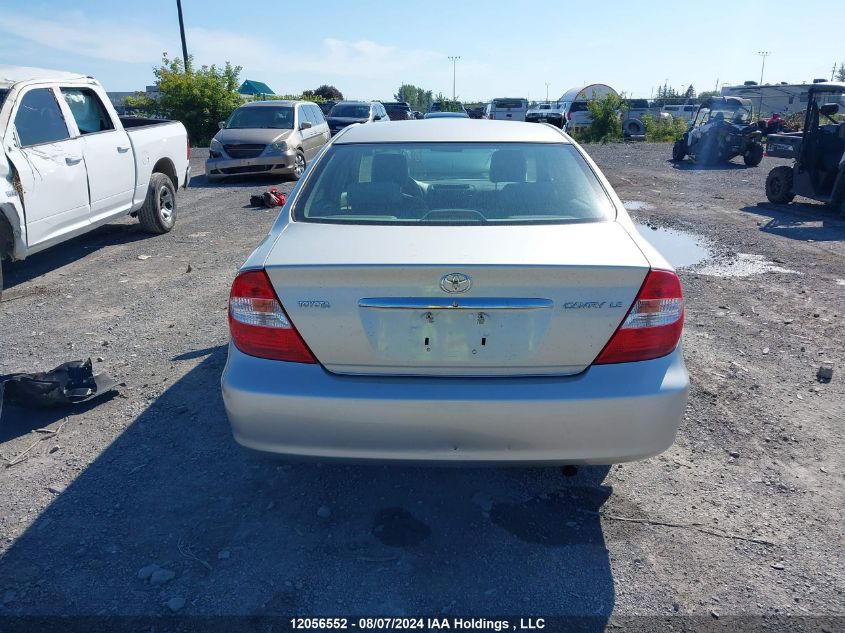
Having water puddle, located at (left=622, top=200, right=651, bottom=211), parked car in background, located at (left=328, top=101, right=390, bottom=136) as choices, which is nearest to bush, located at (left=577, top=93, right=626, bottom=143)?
parked car in background, located at (left=328, top=101, right=390, bottom=136)

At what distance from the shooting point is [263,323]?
103 inches

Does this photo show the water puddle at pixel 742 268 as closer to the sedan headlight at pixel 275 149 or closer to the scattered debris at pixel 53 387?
the scattered debris at pixel 53 387

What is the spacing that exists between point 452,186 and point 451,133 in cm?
40

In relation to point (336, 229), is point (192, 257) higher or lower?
lower

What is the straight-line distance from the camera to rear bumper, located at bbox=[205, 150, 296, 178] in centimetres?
1409

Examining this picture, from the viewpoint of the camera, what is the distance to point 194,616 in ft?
7.97

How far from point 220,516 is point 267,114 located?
13.8 metres

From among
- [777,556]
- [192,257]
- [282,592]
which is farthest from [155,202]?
[777,556]

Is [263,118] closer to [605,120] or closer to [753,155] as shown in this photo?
[753,155]

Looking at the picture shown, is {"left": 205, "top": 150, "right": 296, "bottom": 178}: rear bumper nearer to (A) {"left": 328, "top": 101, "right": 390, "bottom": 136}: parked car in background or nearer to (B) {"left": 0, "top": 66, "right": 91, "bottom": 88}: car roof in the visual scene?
(B) {"left": 0, "top": 66, "right": 91, "bottom": 88}: car roof

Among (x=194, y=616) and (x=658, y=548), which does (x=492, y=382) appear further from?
(x=194, y=616)

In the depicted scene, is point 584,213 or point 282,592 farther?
point 584,213

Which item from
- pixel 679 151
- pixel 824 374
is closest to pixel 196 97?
pixel 679 151

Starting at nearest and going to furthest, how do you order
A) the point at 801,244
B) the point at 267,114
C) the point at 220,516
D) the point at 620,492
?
the point at 220,516
the point at 620,492
the point at 801,244
the point at 267,114
